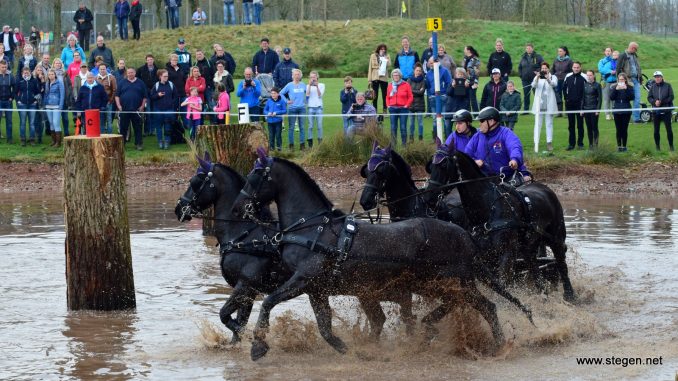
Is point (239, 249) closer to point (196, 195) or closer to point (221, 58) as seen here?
point (196, 195)

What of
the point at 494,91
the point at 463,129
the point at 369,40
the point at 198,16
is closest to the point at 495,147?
the point at 463,129

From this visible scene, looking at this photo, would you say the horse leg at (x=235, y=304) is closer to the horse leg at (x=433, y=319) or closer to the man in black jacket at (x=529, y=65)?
the horse leg at (x=433, y=319)

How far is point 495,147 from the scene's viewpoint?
12.1 meters

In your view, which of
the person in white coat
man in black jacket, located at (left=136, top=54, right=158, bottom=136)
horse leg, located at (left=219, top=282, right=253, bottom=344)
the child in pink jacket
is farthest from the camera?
man in black jacket, located at (left=136, top=54, right=158, bottom=136)

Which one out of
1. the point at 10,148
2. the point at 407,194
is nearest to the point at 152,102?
the point at 10,148

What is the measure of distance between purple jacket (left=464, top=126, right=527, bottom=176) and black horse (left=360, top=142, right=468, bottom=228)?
96cm

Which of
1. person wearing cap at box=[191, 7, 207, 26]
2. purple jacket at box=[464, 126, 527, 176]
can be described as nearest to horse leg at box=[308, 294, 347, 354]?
purple jacket at box=[464, 126, 527, 176]

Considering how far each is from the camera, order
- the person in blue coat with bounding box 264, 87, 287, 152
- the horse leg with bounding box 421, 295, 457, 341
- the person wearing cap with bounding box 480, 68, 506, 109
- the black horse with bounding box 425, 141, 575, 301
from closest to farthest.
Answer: the horse leg with bounding box 421, 295, 457, 341 < the black horse with bounding box 425, 141, 575, 301 < the person in blue coat with bounding box 264, 87, 287, 152 < the person wearing cap with bounding box 480, 68, 506, 109

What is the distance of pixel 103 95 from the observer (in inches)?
962

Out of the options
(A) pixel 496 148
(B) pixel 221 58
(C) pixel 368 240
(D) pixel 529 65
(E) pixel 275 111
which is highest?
(B) pixel 221 58

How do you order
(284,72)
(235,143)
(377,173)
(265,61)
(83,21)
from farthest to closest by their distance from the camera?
1. (83,21)
2. (265,61)
3. (284,72)
4. (235,143)
5. (377,173)

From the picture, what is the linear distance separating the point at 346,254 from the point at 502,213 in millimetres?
2120

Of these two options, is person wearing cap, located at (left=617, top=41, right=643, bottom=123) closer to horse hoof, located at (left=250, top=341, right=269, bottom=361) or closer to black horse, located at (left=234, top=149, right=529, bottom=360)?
black horse, located at (left=234, top=149, right=529, bottom=360)

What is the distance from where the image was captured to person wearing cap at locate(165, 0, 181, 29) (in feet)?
135
